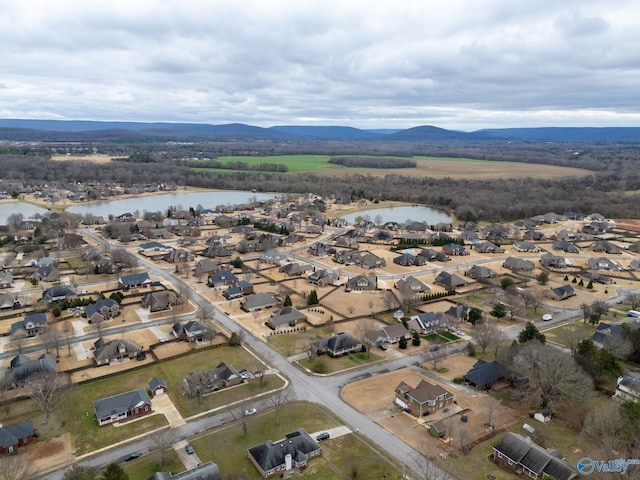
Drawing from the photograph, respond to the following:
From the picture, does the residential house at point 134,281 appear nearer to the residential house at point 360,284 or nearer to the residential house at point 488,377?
the residential house at point 360,284

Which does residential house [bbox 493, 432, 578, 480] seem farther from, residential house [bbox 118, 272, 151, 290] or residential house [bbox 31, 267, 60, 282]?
residential house [bbox 31, 267, 60, 282]

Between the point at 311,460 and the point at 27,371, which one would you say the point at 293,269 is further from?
the point at 311,460

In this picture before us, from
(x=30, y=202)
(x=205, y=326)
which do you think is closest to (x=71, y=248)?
(x=205, y=326)

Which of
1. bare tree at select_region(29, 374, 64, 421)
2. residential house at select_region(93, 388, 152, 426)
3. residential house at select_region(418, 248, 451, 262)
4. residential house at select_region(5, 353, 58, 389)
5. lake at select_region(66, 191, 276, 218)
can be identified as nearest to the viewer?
residential house at select_region(93, 388, 152, 426)

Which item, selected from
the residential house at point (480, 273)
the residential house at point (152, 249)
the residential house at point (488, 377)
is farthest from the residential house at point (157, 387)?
the residential house at point (480, 273)

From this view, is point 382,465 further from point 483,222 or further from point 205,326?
point 483,222

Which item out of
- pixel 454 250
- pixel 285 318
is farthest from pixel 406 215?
pixel 285 318

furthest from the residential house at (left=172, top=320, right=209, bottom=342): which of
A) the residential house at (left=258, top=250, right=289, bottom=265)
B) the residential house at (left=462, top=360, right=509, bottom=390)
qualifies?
the residential house at (left=258, top=250, right=289, bottom=265)
